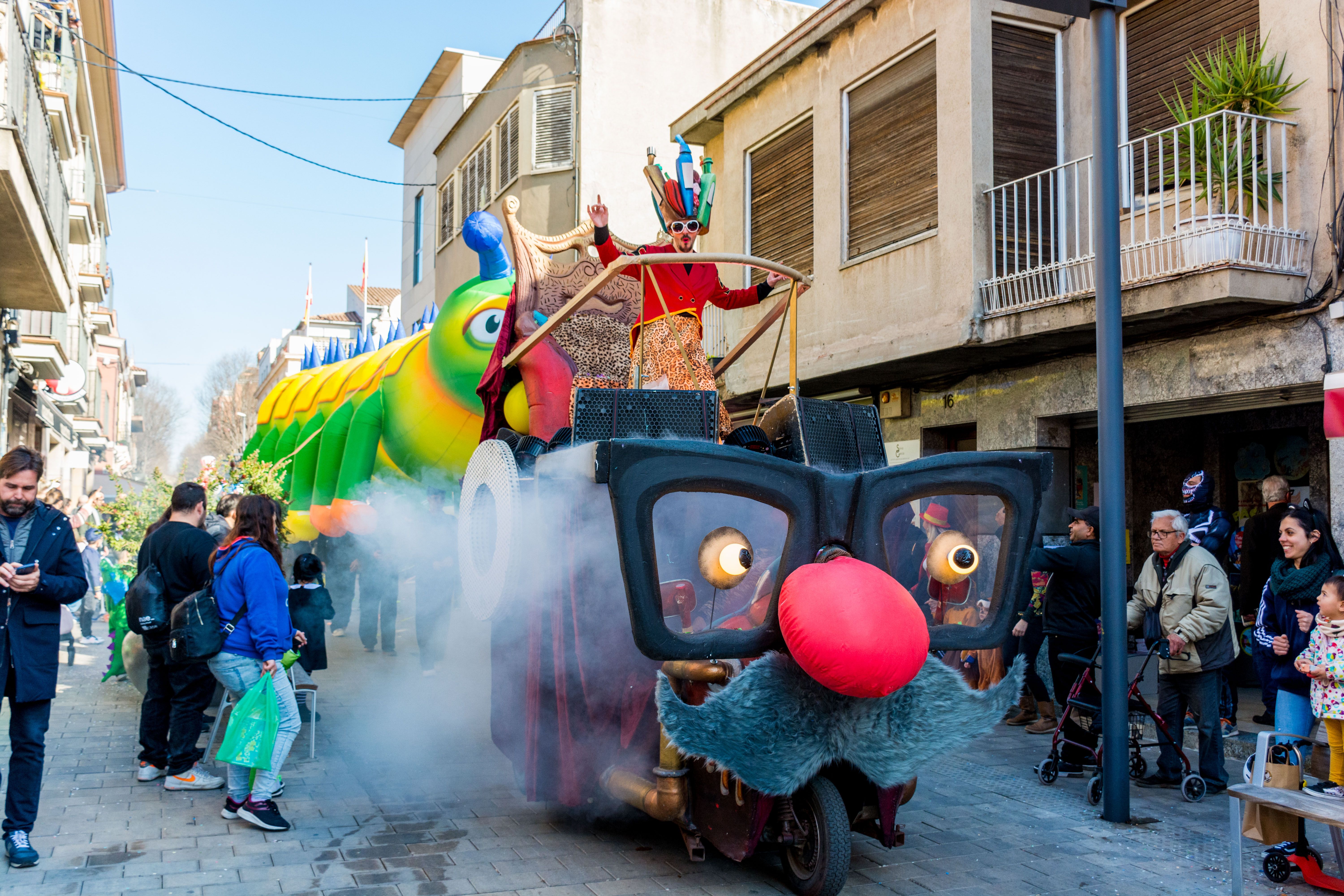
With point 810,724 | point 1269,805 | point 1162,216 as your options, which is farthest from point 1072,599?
point 810,724

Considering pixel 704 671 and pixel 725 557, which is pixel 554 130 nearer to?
pixel 725 557

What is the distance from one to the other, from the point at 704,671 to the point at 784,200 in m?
9.33

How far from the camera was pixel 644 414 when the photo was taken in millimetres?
4945

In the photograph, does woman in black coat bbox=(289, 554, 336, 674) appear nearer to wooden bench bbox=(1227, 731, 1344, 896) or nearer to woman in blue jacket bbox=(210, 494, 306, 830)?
woman in blue jacket bbox=(210, 494, 306, 830)

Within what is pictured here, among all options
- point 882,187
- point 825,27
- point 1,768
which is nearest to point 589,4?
point 825,27

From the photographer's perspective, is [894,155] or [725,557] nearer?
[725,557]

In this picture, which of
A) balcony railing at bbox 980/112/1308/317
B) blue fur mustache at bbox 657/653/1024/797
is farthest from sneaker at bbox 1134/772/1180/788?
balcony railing at bbox 980/112/1308/317

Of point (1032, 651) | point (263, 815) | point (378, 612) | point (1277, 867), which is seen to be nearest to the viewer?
point (1277, 867)

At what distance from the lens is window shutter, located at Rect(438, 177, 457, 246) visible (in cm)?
2266

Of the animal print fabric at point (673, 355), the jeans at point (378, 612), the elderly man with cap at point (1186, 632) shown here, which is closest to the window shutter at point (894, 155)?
the elderly man with cap at point (1186, 632)

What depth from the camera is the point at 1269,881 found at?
468 centimetres

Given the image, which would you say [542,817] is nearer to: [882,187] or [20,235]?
[882,187]

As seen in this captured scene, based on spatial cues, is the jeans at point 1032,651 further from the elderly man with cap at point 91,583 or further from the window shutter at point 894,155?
the elderly man with cap at point 91,583

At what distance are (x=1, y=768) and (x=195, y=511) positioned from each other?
196 cm
